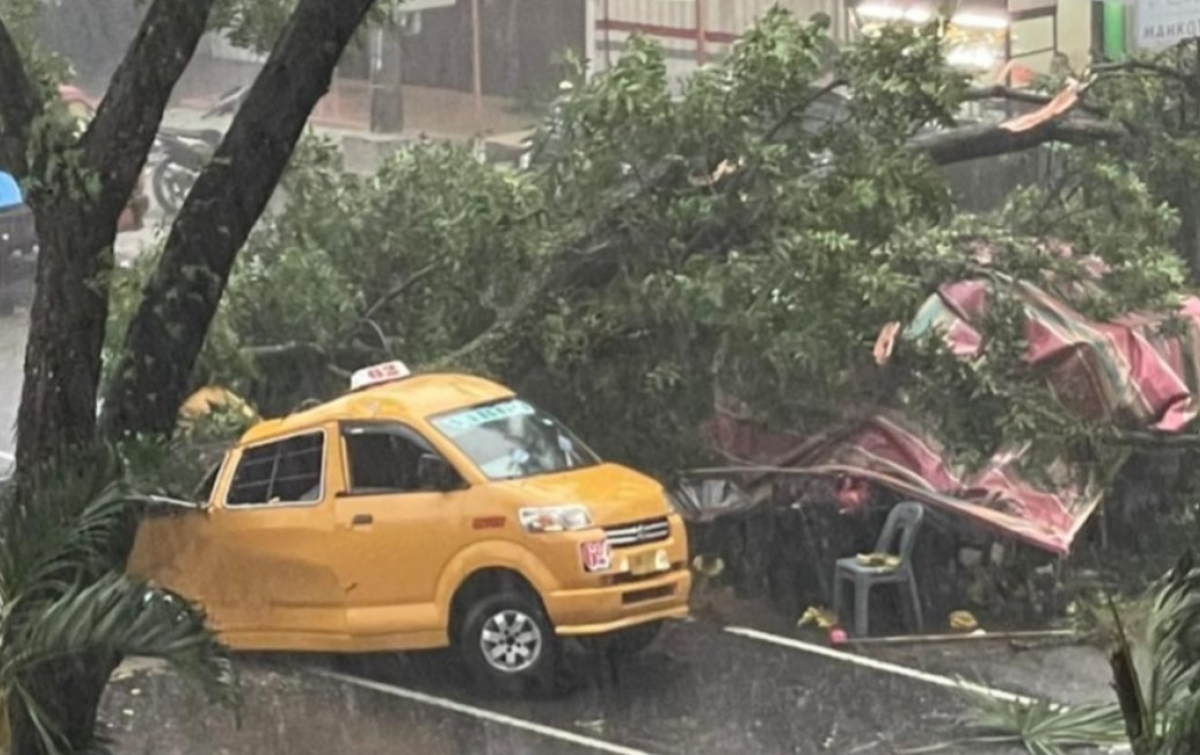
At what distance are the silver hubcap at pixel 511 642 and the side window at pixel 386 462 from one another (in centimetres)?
25

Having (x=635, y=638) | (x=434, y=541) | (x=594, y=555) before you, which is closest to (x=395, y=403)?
(x=434, y=541)

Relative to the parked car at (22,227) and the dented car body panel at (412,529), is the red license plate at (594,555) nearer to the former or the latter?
the dented car body panel at (412,529)

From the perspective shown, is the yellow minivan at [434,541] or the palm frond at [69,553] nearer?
the palm frond at [69,553]

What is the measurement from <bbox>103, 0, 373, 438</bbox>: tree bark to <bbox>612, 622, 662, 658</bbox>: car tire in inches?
32.0

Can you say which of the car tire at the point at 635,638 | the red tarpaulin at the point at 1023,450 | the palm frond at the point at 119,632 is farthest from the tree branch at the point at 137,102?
the red tarpaulin at the point at 1023,450

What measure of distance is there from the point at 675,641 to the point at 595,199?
2.60 ft

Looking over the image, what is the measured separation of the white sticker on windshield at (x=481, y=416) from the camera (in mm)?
2785

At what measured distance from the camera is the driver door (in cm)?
274

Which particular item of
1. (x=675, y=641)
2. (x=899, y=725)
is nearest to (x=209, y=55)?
(x=675, y=641)

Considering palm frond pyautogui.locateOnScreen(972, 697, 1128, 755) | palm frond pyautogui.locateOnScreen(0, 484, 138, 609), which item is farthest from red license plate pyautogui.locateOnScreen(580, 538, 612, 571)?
palm frond pyautogui.locateOnScreen(0, 484, 138, 609)

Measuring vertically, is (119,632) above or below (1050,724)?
above

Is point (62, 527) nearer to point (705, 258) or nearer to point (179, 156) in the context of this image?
point (179, 156)

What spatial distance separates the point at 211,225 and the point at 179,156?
448mm

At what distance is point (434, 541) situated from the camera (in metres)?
2.74
